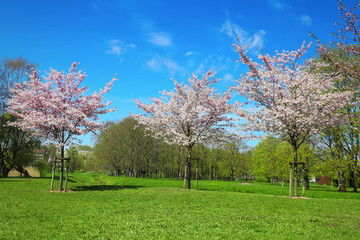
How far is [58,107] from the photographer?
19438mm

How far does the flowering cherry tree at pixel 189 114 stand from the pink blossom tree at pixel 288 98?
12.1ft

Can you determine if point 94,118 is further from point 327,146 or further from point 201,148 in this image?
point 201,148

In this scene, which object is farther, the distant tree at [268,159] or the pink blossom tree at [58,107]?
the distant tree at [268,159]

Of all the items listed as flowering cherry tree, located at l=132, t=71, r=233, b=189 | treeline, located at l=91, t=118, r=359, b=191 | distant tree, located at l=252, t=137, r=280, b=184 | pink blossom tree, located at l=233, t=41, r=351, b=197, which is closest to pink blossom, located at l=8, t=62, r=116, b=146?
flowering cherry tree, located at l=132, t=71, r=233, b=189

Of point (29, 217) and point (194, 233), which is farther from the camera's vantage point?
point (29, 217)

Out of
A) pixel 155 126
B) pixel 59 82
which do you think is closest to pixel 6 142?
pixel 59 82

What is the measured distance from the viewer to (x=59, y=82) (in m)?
20.7

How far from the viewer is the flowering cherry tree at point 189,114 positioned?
22.5 metres

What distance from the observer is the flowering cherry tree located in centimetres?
2254

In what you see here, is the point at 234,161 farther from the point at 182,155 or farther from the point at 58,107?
the point at 58,107

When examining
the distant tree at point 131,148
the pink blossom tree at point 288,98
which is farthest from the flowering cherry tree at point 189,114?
the distant tree at point 131,148

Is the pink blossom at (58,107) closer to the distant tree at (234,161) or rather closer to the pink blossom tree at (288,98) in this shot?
the pink blossom tree at (288,98)

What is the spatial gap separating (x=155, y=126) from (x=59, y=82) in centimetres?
886

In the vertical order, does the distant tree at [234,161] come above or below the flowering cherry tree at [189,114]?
below
